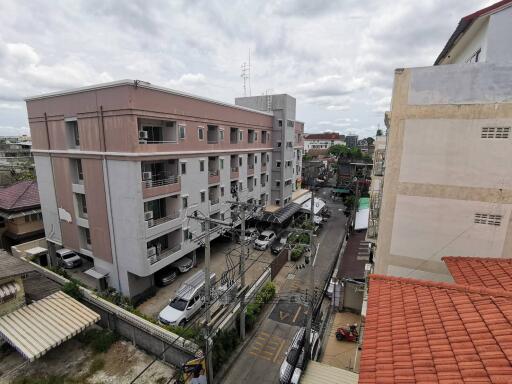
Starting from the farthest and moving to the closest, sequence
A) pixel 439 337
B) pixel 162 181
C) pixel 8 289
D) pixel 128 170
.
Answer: pixel 162 181 < pixel 128 170 < pixel 8 289 < pixel 439 337

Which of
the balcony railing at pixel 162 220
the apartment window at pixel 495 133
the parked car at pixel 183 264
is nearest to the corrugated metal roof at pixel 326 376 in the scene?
the apartment window at pixel 495 133

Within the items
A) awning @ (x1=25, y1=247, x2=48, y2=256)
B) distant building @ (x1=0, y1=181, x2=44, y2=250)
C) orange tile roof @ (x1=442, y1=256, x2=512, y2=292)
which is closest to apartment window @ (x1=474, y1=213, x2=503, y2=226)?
orange tile roof @ (x1=442, y1=256, x2=512, y2=292)

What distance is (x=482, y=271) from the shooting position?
8508 millimetres

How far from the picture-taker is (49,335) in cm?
1267

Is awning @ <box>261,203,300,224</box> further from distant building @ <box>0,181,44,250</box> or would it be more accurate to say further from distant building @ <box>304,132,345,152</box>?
distant building @ <box>304,132,345,152</box>

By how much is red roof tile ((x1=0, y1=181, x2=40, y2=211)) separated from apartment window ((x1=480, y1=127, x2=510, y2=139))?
3388cm

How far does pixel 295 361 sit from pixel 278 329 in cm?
477

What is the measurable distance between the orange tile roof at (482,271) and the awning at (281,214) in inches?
884

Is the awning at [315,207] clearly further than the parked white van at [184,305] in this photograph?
Yes

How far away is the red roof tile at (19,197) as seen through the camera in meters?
24.1

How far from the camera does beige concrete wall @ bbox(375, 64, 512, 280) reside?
933 centimetres

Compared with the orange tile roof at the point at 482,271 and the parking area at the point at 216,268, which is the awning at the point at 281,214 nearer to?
the parking area at the point at 216,268

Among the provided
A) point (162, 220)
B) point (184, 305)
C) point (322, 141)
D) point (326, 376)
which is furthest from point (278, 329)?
point (322, 141)

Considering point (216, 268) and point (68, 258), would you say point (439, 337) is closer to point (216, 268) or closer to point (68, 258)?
point (216, 268)
